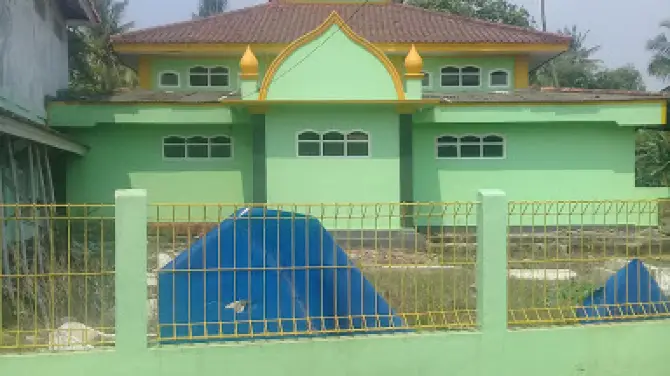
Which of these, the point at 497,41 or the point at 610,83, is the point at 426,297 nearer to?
the point at 497,41

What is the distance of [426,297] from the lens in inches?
229

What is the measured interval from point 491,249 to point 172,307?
2.35 metres

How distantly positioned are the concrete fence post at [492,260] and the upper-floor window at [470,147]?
10.1m

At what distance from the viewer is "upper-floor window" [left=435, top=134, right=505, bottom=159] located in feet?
50.2

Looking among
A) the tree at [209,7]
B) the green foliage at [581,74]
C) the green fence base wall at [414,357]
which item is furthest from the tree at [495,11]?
the green fence base wall at [414,357]

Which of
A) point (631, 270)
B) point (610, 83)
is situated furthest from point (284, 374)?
point (610, 83)

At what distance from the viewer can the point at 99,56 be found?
91.9ft

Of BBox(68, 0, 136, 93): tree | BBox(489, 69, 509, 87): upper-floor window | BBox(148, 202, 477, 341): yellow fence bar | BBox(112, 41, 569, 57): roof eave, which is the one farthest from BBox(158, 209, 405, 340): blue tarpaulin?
BBox(68, 0, 136, 93): tree

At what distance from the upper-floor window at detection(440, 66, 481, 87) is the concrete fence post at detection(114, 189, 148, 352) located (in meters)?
12.9

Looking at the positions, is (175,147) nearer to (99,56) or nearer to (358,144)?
(358,144)

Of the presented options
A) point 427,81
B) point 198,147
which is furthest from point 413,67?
point 198,147

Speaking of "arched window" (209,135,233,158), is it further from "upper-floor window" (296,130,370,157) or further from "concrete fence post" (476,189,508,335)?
"concrete fence post" (476,189,508,335)

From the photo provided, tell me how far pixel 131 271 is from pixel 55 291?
2.24m

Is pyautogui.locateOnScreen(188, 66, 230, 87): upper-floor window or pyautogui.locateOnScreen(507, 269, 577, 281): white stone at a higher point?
pyautogui.locateOnScreen(188, 66, 230, 87): upper-floor window
